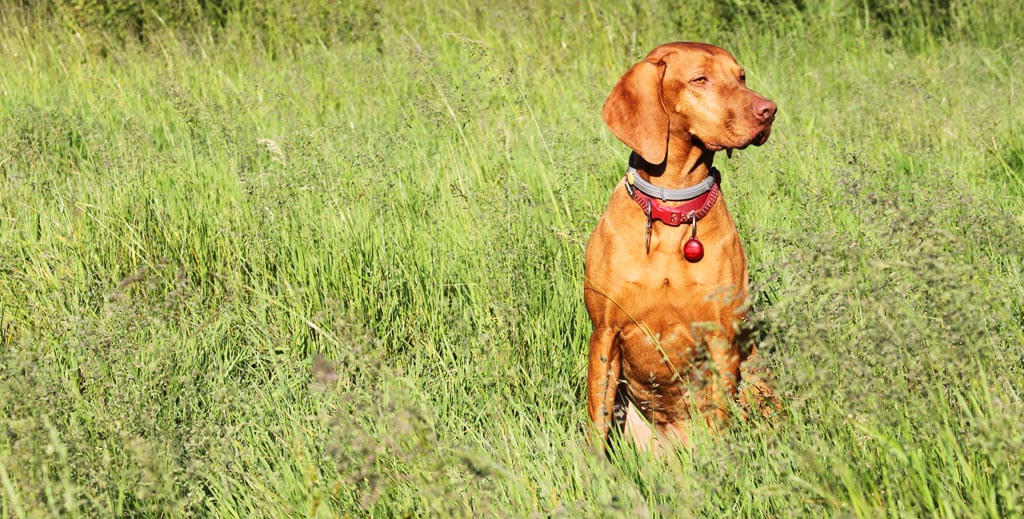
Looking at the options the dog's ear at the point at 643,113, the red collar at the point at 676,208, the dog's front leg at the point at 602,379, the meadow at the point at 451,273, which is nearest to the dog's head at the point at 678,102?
the dog's ear at the point at 643,113

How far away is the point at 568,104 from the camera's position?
17.7 ft

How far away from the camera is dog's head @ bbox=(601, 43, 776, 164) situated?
9.56 ft

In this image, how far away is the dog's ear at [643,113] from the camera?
115 inches

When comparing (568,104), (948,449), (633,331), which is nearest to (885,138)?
(568,104)

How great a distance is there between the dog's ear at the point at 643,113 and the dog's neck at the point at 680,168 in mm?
53

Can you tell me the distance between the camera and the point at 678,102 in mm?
2986

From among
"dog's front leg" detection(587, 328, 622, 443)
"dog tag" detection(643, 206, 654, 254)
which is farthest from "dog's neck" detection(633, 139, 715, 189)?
"dog's front leg" detection(587, 328, 622, 443)

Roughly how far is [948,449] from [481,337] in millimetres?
1399

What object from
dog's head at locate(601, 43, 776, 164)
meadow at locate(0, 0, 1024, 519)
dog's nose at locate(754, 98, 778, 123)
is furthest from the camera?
dog's head at locate(601, 43, 776, 164)

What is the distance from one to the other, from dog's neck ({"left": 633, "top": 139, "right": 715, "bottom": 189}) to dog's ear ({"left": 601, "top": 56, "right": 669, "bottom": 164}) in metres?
0.05

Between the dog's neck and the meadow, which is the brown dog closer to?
the dog's neck

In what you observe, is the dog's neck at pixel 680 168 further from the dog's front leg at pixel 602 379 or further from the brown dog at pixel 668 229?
the dog's front leg at pixel 602 379

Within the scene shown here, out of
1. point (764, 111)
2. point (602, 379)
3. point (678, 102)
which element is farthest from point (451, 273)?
point (764, 111)

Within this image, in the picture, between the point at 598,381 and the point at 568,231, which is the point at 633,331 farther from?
the point at 568,231
